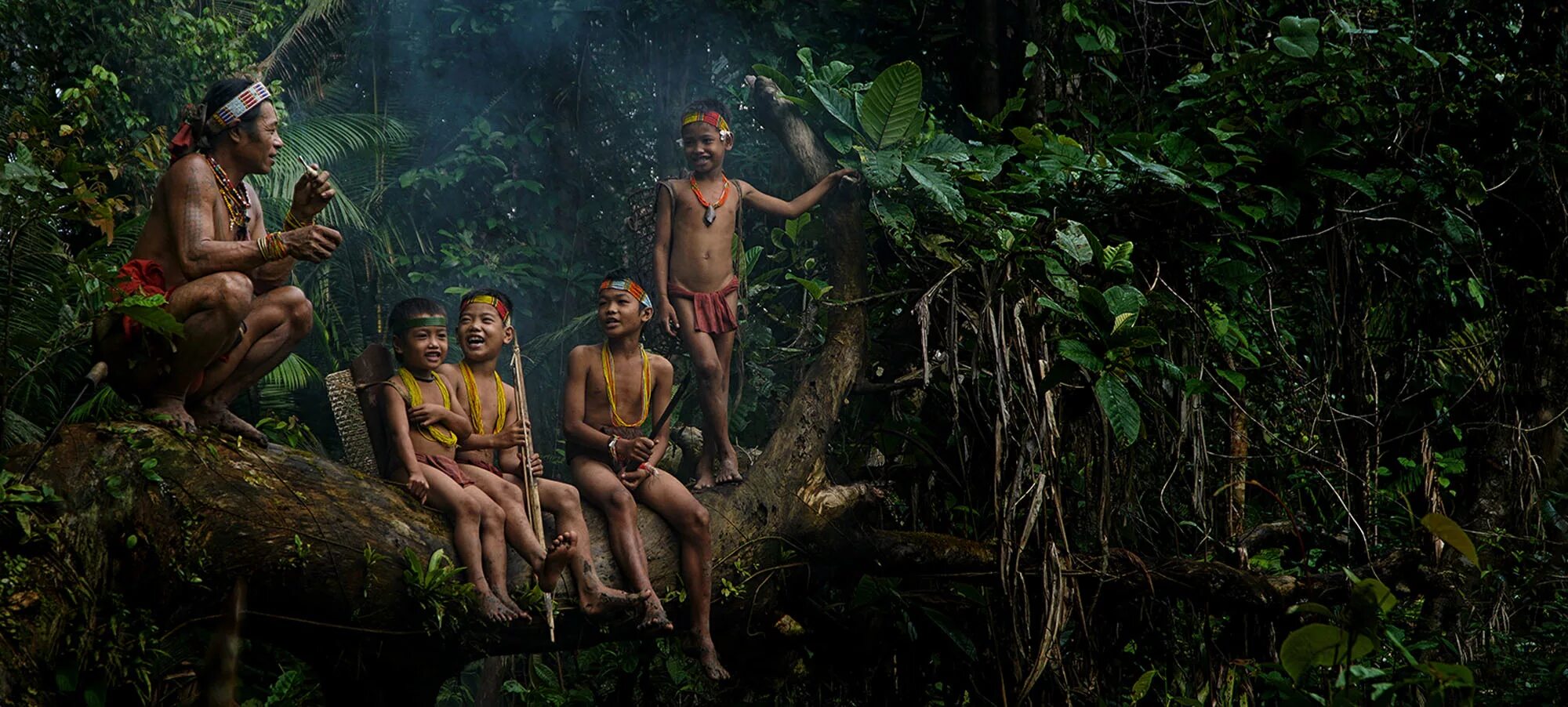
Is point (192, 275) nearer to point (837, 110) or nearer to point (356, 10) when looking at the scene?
point (837, 110)

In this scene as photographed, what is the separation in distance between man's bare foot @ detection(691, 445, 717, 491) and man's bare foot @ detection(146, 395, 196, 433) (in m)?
1.72

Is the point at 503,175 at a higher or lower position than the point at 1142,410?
higher

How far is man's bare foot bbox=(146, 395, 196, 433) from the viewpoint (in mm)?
3857

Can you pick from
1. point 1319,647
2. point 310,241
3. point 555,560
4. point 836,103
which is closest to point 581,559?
point 555,560

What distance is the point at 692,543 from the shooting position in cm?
457

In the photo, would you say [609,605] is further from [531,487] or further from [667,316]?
[667,316]

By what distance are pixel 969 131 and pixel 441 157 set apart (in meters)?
4.47

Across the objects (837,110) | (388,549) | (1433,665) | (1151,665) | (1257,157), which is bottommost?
(1151,665)

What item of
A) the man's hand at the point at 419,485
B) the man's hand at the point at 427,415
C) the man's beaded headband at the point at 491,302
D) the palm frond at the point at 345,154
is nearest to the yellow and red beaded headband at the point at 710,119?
the man's beaded headband at the point at 491,302

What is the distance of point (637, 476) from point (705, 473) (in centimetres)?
40

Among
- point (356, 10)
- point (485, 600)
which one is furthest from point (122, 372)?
point (356, 10)

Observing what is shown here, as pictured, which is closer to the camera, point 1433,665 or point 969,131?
point 1433,665

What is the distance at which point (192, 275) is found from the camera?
3.86 meters

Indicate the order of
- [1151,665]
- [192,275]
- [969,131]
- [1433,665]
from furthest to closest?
[969,131], [1151,665], [192,275], [1433,665]
